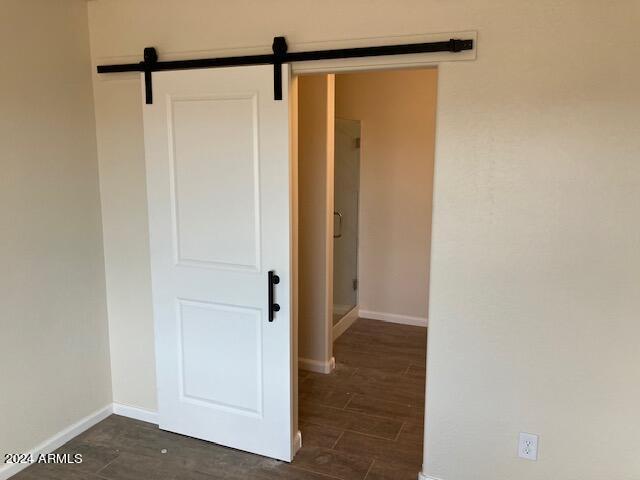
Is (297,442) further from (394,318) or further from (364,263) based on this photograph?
(364,263)

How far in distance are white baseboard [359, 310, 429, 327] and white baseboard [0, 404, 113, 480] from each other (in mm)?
2832

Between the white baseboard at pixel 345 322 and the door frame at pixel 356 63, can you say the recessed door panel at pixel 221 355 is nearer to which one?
the door frame at pixel 356 63

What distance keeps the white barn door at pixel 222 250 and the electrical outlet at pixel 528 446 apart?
1202 mm

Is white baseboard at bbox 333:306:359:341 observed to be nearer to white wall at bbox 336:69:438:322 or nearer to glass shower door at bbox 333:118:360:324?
glass shower door at bbox 333:118:360:324

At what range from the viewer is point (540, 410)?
2.33m

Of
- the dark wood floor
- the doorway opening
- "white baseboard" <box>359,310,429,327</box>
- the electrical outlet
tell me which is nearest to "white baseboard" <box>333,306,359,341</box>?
the doorway opening

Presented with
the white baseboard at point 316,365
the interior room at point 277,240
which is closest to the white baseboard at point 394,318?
the white baseboard at point 316,365

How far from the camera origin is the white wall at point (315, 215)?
12.2 feet

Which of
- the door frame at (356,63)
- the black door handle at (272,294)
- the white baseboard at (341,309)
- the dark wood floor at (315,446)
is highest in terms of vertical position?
the door frame at (356,63)

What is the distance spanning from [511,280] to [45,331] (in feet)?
8.33

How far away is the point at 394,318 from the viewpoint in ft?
17.3

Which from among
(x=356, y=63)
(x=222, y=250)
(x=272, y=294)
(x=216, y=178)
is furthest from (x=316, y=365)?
(x=356, y=63)

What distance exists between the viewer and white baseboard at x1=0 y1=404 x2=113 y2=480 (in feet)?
8.77

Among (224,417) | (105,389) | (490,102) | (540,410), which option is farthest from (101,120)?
(540,410)
